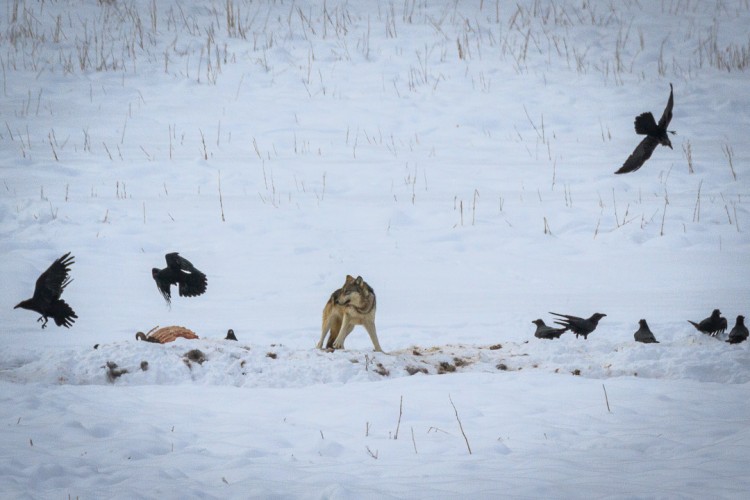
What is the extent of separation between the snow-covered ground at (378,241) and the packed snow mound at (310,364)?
2cm

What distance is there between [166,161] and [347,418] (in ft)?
24.6

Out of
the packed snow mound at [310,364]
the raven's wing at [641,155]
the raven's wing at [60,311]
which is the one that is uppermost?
the raven's wing at [641,155]

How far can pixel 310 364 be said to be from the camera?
474 cm

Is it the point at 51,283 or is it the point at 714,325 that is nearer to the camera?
the point at 51,283

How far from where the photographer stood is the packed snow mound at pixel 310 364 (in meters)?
4.57

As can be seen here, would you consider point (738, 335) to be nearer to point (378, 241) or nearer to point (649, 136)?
point (649, 136)

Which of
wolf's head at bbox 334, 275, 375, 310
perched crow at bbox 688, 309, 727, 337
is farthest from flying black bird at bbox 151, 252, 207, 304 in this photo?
perched crow at bbox 688, 309, 727, 337

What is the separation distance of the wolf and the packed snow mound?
190mm

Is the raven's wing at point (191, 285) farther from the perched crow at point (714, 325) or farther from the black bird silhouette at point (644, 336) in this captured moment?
the perched crow at point (714, 325)

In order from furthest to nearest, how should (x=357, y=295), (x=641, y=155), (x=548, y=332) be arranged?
1. (x=641, y=155)
2. (x=548, y=332)
3. (x=357, y=295)

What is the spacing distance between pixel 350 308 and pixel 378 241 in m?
3.67

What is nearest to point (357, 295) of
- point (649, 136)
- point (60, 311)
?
point (60, 311)

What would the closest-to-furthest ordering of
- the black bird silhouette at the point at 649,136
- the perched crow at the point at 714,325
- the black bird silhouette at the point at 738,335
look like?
the black bird silhouette at the point at 738,335 < the perched crow at the point at 714,325 < the black bird silhouette at the point at 649,136

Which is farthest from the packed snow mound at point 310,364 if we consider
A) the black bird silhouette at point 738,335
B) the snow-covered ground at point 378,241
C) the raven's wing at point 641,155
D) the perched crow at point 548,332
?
the raven's wing at point 641,155
